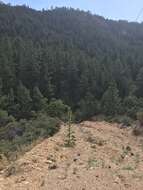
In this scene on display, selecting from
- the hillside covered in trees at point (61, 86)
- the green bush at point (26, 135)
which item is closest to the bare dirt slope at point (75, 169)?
the green bush at point (26, 135)

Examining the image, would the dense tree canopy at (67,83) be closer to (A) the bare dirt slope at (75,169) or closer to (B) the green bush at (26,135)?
(B) the green bush at (26,135)

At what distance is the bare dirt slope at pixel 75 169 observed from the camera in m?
10.7

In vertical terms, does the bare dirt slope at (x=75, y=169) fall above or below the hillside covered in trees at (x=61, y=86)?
below

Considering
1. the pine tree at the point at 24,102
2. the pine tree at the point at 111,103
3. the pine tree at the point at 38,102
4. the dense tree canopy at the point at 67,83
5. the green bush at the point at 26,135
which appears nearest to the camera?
the green bush at the point at 26,135

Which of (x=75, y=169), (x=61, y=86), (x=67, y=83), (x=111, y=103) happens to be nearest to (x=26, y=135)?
(x=75, y=169)

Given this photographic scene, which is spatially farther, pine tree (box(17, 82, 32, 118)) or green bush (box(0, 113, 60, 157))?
pine tree (box(17, 82, 32, 118))

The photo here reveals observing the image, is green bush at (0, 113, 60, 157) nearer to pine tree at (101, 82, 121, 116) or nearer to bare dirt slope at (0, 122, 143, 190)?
bare dirt slope at (0, 122, 143, 190)

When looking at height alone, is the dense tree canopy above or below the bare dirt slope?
above

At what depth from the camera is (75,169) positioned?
1244cm

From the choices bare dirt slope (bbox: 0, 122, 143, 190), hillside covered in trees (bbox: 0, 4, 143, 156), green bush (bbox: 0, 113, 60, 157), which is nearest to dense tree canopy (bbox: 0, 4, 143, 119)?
hillside covered in trees (bbox: 0, 4, 143, 156)

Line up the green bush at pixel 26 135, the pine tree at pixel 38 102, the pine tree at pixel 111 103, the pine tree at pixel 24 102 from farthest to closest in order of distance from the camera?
1. the pine tree at pixel 38 102
2. the pine tree at pixel 24 102
3. the pine tree at pixel 111 103
4. the green bush at pixel 26 135

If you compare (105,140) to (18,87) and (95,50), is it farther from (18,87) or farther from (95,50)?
(95,50)

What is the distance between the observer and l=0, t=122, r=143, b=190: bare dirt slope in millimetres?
10727

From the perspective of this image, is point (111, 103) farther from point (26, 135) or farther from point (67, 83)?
point (26, 135)
